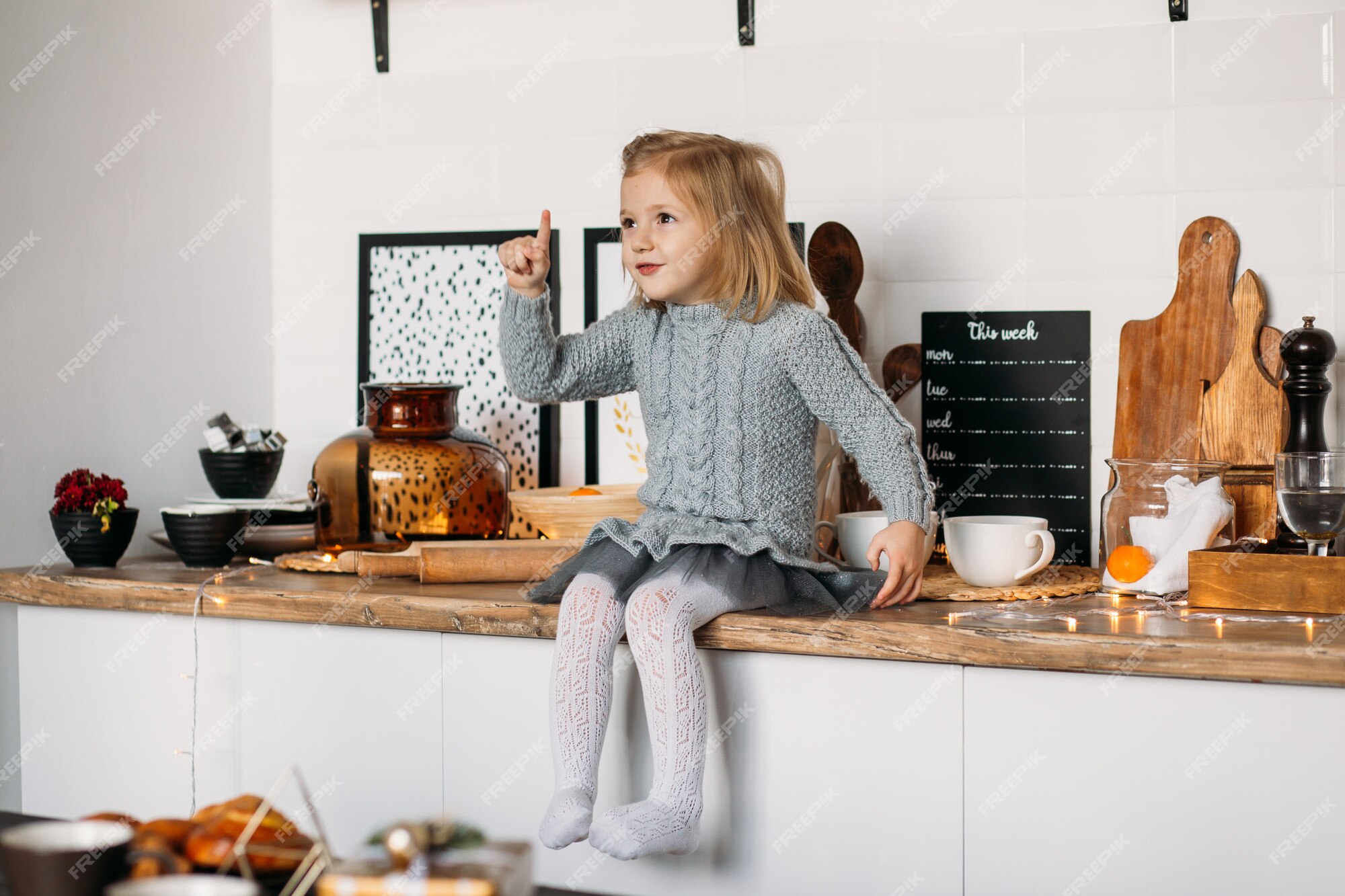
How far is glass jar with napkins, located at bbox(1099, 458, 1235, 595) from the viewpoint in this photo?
4.50ft

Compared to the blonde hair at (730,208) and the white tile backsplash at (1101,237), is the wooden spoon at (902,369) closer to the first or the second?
the white tile backsplash at (1101,237)

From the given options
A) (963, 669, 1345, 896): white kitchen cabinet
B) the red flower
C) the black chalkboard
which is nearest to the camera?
(963, 669, 1345, 896): white kitchen cabinet

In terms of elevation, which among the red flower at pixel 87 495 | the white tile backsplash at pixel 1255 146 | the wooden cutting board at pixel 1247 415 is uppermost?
the white tile backsplash at pixel 1255 146

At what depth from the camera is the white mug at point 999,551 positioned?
1.42 metres

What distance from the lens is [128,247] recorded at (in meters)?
1.77

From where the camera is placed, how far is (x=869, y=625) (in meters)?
1.22

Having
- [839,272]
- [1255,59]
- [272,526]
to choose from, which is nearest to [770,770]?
[839,272]

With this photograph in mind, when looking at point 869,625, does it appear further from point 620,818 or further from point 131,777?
point 131,777

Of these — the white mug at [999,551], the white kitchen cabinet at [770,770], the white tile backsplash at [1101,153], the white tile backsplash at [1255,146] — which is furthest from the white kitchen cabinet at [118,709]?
the white tile backsplash at [1255,146]

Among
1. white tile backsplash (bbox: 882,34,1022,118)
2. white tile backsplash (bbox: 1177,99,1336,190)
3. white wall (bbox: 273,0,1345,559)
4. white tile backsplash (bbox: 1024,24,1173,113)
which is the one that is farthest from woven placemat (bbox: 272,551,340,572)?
white tile backsplash (bbox: 1177,99,1336,190)

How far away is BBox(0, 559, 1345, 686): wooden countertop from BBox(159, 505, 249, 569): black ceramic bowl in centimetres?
3

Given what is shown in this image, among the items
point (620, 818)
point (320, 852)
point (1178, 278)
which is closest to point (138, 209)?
point (620, 818)

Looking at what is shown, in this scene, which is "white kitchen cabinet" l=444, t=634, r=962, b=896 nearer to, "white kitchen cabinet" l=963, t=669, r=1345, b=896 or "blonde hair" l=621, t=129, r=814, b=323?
"white kitchen cabinet" l=963, t=669, r=1345, b=896

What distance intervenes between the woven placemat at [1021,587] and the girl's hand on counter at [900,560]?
0.05 metres
